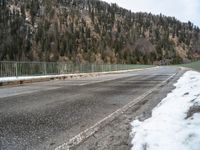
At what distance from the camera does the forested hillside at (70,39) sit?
128 metres

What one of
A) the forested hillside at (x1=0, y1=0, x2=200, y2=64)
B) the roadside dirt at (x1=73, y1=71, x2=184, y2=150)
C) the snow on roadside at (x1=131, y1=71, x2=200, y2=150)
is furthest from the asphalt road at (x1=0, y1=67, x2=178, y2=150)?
the forested hillside at (x1=0, y1=0, x2=200, y2=64)

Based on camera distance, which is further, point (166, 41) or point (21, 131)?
point (166, 41)

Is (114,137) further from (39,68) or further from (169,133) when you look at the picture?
(39,68)

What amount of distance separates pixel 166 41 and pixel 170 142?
621 ft

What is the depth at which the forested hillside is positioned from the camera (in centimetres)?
12800

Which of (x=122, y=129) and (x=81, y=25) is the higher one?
(x=81, y=25)

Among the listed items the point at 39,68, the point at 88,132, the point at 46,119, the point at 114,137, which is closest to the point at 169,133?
the point at 114,137

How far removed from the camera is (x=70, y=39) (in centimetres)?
13950

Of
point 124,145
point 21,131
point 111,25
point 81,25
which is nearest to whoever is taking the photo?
point 124,145

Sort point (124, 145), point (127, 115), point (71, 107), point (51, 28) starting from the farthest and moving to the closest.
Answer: point (51, 28) → point (71, 107) → point (127, 115) → point (124, 145)

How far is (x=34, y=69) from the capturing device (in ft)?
87.0

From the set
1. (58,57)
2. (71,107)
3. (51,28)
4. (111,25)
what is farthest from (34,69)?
(111,25)

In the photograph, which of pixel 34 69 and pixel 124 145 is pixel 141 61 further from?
pixel 124 145

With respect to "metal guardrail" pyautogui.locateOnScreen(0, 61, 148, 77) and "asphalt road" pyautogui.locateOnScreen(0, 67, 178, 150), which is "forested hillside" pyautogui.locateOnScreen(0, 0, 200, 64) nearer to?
"metal guardrail" pyautogui.locateOnScreen(0, 61, 148, 77)
